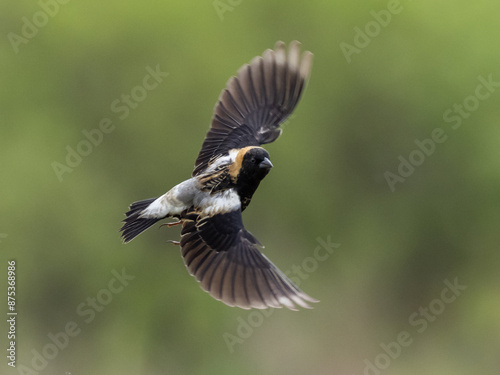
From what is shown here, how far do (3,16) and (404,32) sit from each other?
22.2ft

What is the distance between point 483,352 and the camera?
44.8ft

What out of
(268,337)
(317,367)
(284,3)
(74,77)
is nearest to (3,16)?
(74,77)

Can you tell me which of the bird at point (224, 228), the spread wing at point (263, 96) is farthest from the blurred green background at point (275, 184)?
the bird at point (224, 228)

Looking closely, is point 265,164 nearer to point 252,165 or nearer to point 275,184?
point 252,165

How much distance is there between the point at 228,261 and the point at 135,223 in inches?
28.9

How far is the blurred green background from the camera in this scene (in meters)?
12.2

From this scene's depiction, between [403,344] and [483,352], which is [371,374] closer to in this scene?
[403,344]

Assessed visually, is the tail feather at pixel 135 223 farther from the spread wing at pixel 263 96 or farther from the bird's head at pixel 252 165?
the spread wing at pixel 263 96

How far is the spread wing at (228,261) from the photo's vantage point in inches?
211

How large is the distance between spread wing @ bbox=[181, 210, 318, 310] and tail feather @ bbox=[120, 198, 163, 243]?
28cm

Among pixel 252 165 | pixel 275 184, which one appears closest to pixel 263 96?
pixel 252 165

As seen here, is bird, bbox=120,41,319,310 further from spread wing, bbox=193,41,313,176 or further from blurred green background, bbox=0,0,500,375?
blurred green background, bbox=0,0,500,375

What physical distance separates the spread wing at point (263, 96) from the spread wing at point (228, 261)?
39.3 inches

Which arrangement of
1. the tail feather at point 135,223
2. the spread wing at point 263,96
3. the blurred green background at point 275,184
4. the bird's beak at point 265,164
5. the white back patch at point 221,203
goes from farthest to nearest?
the blurred green background at point 275,184, the spread wing at point 263,96, the tail feather at point 135,223, the white back patch at point 221,203, the bird's beak at point 265,164
